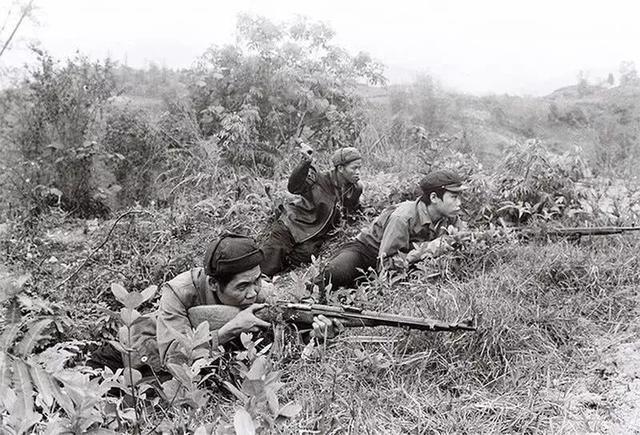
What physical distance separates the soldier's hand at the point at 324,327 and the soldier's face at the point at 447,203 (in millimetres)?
1940

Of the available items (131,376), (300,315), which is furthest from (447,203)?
(131,376)

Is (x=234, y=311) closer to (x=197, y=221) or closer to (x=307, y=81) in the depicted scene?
(x=197, y=221)

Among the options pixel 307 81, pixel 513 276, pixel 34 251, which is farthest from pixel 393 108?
pixel 513 276

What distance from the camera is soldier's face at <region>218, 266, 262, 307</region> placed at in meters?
3.35

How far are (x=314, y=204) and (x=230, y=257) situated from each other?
2785mm

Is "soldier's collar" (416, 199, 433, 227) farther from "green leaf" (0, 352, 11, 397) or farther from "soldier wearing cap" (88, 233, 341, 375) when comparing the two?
"green leaf" (0, 352, 11, 397)

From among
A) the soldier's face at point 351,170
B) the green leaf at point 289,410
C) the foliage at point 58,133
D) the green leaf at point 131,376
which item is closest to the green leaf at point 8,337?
the green leaf at point 131,376

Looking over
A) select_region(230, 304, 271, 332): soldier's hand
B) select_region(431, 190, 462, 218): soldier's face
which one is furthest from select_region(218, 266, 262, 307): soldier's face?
select_region(431, 190, 462, 218): soldier's face

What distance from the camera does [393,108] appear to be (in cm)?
1470

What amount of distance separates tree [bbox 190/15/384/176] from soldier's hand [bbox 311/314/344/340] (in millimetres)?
5599

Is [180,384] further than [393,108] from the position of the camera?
No

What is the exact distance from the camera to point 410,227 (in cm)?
482

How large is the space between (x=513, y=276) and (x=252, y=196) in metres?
3.66

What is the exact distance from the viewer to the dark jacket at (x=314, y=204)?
5.95 m
